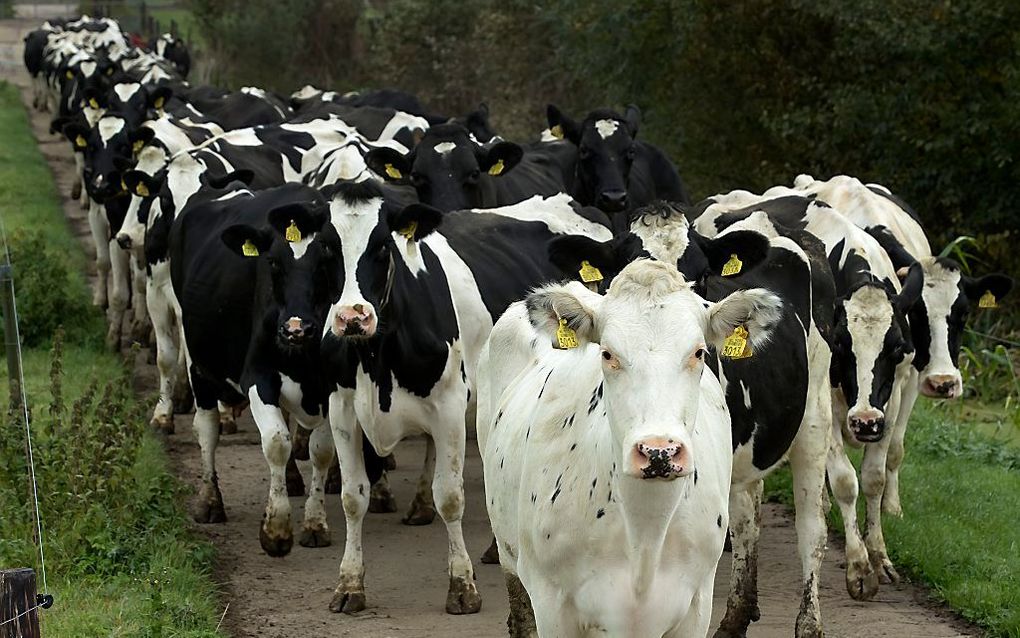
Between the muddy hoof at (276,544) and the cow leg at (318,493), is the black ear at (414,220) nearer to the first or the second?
the cow leg at (318,493)

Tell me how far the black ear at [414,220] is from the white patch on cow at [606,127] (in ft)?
18.5

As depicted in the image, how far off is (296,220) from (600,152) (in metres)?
5.71

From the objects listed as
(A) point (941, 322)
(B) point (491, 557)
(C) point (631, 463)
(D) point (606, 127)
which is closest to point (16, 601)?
(C) point (631, 463)

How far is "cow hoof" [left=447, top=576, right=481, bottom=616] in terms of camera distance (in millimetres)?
8180

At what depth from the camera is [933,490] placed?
1054 centimetres

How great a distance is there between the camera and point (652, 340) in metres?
4.94

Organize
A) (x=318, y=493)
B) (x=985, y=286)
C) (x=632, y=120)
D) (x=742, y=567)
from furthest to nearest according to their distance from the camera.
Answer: (x=632, y=120)
(x=985, y=286)
(x=318, y=493)
(x=742, y=567)

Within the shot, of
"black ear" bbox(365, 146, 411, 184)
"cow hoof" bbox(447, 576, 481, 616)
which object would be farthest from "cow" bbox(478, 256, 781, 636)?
"black ear" bbox(365, 146, 411, 184)

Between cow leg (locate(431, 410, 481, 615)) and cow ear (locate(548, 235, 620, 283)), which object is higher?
cow ear (locate(548, 235, 620, 283))

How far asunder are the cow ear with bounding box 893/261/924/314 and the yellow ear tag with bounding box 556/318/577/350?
158 inches

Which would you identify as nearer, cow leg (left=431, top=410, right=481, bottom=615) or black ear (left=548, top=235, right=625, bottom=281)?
black ear (left=548, top=235, right=625, bottom=281)

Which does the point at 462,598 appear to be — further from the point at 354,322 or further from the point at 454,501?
the point at 354,322

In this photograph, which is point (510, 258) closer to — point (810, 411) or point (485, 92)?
point (810, 411)

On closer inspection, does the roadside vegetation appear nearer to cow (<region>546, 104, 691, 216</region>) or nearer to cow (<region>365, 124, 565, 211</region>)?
cow (<region>365, 124, 565, 211</region>)
